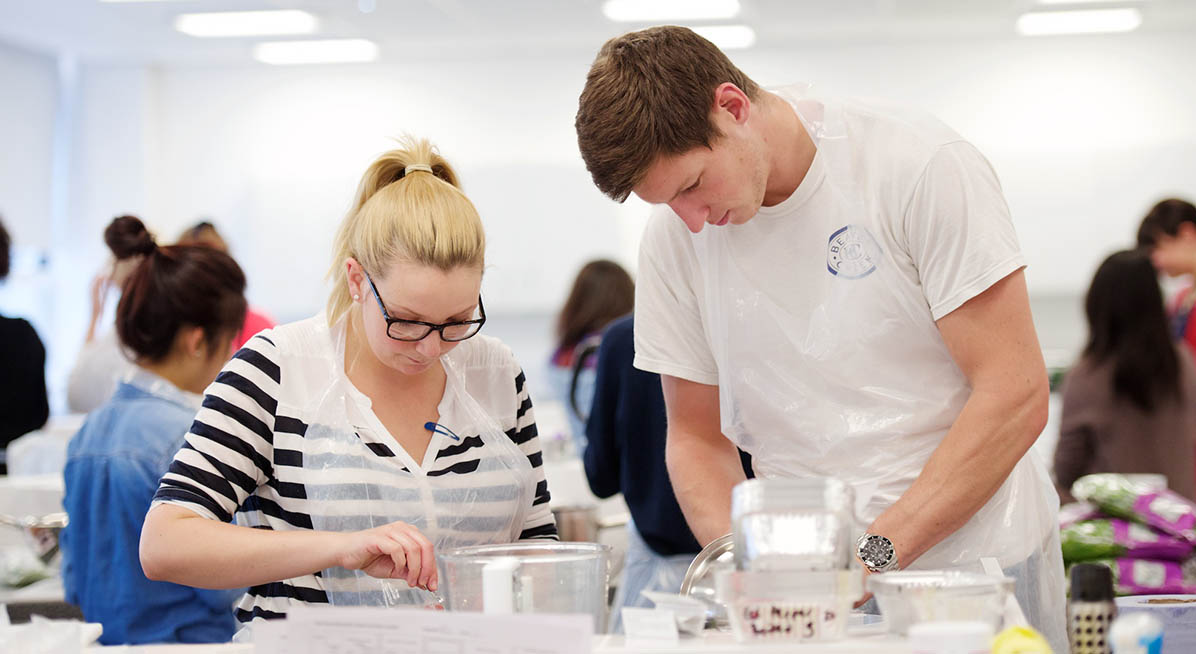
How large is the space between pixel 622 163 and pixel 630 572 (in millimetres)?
1539

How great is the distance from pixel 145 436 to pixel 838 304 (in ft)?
4.33

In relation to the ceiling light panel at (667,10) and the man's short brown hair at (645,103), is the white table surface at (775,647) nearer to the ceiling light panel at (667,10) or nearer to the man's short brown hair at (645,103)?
the man's short brown hair at (645,103)

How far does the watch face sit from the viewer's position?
132 cm

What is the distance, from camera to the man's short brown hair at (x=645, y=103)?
4.32 ft

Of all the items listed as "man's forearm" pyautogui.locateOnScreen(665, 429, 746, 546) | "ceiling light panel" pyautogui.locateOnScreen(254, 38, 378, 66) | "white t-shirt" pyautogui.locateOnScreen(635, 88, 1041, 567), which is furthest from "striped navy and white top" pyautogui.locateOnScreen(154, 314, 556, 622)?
"ceiling light panel" pyautogui.locateOnScreen(254, 38, 378, 66)

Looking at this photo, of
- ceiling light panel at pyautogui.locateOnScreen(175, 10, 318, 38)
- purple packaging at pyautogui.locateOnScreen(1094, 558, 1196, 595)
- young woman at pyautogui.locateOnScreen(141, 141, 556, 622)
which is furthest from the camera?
ceiling light panel at pyautogui.locateOnScreen(175, 10, 318, 38)

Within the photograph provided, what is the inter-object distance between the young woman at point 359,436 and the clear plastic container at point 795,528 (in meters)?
0.55

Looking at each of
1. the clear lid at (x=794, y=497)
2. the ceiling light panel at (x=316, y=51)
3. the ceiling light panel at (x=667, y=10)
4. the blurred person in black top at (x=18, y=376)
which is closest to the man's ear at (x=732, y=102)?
the clear lid at (x=794, y=497)

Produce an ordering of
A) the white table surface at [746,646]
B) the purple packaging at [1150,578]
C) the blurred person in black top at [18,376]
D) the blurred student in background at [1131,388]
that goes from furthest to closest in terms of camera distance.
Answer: the blurred person in black top at [18,376] < the blurred student in background at [1131,388] < the purple packaging at [1150,578] < the white table surface at [746,646]

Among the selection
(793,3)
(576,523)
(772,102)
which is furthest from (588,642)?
(793,3)

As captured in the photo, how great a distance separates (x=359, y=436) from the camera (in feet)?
4.98

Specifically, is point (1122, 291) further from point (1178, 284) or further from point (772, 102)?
point (1178, 284)

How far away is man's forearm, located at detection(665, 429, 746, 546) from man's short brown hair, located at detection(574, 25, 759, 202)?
1.53 ft

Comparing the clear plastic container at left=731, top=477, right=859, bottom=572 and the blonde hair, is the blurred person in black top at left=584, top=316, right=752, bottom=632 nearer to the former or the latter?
the blonde hair
